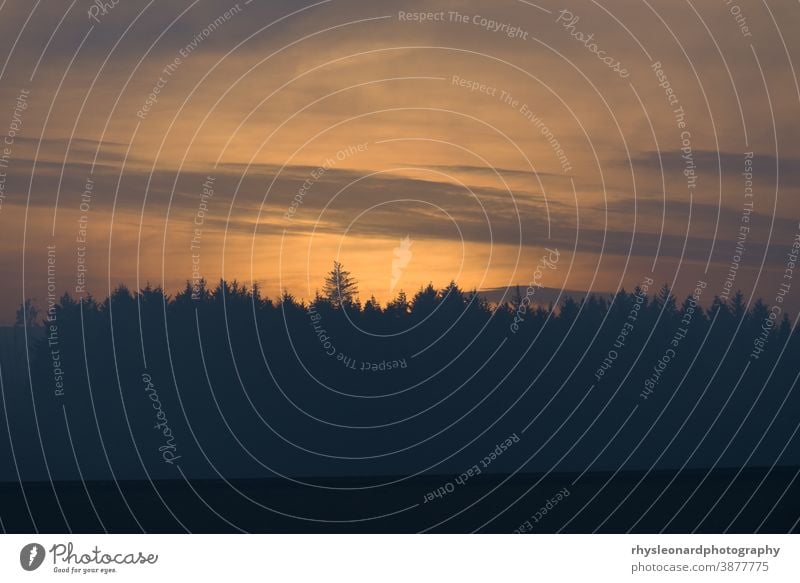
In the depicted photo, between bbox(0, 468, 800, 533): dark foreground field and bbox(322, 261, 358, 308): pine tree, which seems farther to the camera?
bbox(0, 468, 800, 533): dark foreground field

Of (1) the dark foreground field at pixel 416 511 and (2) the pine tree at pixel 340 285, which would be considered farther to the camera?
(1) the dark foreground field at pixel 416 511

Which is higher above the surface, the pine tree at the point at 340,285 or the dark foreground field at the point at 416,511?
the pine tree at the point at 340,285

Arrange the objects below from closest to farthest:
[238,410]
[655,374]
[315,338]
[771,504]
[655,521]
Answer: [655,521] → [771,504] → [315,338] → [238,410] → [655,374]

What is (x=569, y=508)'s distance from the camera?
72500mm

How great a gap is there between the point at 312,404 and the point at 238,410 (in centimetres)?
964

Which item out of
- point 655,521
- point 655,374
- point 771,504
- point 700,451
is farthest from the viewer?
point 700,451

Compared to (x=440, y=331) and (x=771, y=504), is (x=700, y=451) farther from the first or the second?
(x=440, y=331)

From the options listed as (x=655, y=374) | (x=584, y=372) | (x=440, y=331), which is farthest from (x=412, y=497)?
(x=584, y=372)

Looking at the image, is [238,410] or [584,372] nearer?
[238,410]

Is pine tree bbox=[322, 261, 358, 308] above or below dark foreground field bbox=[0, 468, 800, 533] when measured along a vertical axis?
above

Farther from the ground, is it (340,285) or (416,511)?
→ (340,285)

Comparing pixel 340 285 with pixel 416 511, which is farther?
pixel 416 511

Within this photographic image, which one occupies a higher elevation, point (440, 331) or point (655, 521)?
point (440, 331)

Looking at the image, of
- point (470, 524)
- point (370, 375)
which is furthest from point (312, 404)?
point (470, 524)
